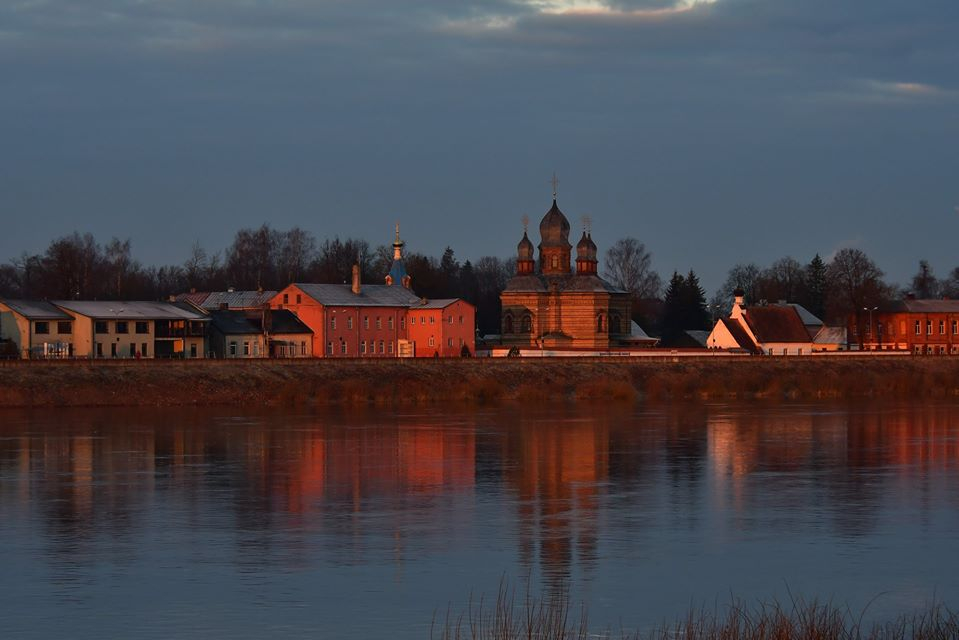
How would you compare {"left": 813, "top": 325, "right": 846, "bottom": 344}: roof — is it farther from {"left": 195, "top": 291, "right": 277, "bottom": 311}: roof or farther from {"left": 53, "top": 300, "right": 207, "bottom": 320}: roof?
{"left": 53, "top": 300, "right": 207, "bottom": 320}: roof

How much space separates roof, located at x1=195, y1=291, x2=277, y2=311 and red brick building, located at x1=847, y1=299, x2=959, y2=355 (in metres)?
39.5

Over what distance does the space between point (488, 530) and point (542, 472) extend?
9218 mm

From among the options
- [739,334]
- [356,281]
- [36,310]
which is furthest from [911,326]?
[36,310]

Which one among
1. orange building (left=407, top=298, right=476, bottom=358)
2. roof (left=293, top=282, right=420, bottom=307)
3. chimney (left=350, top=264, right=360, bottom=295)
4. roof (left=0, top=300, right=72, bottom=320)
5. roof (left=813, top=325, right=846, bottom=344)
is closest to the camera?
roof (left=0, top=300, right=72, bottom=320)

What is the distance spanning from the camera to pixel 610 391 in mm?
70312

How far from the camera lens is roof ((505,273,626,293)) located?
96.1 meters

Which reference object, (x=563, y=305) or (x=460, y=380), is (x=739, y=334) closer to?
(x=563, y=305)

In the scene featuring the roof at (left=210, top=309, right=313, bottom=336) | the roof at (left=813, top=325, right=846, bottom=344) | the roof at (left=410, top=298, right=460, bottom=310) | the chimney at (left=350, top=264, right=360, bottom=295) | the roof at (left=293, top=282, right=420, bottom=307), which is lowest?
the roof at (left=813, top=325, right=846, bottom=344)

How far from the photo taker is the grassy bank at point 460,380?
6212 centimetres

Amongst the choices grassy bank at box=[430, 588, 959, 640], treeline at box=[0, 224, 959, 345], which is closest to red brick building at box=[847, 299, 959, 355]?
treeline at box=[0, 224, 959, 345]

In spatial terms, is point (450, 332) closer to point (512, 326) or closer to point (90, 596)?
point (512, 326)

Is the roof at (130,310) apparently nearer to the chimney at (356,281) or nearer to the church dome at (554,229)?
the chimney at (356,281)

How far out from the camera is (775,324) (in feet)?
317

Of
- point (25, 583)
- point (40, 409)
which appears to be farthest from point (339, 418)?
point (25, 583)
